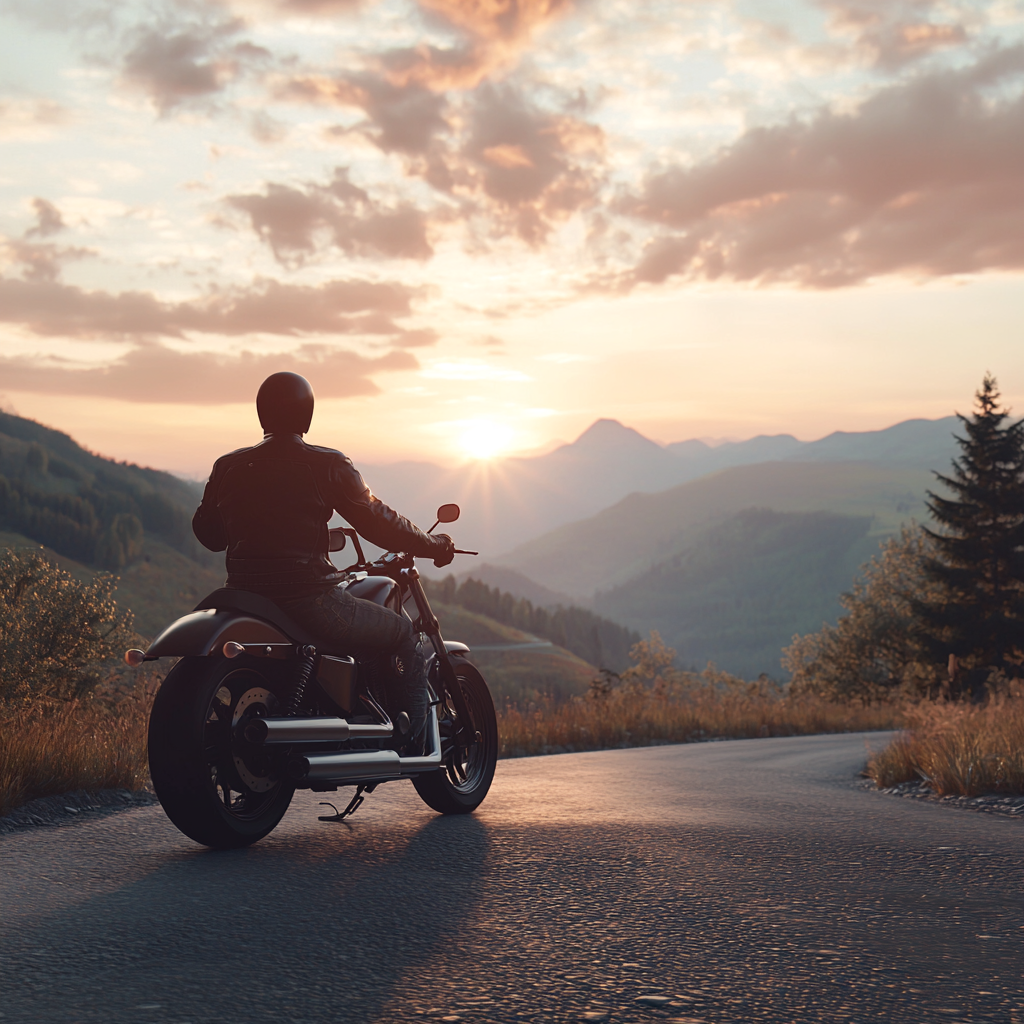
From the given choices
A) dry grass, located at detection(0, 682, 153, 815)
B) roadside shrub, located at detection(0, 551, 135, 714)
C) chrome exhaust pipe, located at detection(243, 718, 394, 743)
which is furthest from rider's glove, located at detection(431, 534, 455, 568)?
roadside shrub, located at detection(0, 551, 135, 714)

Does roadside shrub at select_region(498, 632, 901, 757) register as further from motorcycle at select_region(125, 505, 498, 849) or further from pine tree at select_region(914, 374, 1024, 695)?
pine tree at select_region(914, 374, 1024, 695)

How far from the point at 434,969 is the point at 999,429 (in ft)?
149

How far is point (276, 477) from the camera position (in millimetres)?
5320

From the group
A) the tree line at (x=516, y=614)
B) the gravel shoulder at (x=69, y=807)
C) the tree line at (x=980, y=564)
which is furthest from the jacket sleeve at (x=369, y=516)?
the tree line at (x=516, y=614)

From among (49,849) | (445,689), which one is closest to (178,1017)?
(49,849)

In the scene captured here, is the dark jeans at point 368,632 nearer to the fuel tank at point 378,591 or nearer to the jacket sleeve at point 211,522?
the fuel tank at point 378,591

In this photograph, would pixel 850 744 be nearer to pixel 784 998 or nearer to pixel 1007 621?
pixel 784 998

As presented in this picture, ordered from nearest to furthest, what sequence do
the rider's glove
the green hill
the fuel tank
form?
the fuel tank → the rider's glove → the green hill

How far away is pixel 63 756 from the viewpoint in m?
6.80

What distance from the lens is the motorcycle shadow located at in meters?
2.89

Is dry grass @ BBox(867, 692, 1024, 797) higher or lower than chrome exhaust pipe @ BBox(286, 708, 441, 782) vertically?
lower

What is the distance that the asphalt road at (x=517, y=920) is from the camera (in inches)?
115

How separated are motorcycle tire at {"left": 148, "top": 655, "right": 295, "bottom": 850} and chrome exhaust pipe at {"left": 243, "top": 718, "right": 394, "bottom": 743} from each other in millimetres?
130

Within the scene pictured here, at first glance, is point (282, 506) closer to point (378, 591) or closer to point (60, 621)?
point (378, 591)
